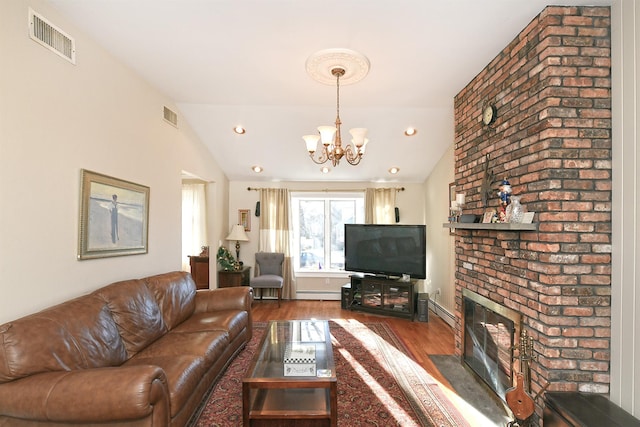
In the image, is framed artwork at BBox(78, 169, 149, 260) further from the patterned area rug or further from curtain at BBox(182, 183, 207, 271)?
curtain at BBox(182, 183, 207, 271)

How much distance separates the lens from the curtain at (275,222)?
19.3 ft

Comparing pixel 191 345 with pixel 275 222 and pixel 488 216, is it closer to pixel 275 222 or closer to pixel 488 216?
pixel 488 216

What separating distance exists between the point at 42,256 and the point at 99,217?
591 mm

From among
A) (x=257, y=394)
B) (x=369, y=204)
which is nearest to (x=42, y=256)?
(x=257, y=394)

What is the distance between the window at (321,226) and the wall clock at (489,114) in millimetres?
3420

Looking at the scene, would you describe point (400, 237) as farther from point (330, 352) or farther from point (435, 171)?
point (330, 352)

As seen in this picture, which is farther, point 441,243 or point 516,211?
point 441,243

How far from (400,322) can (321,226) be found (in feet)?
7.77

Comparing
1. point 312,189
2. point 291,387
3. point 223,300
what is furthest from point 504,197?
point 312,189

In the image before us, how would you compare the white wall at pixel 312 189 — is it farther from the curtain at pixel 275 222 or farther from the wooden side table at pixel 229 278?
the wooden side table at pixel 229 278

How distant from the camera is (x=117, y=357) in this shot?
86.7 inches

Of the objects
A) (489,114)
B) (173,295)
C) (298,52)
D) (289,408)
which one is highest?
(298,52)

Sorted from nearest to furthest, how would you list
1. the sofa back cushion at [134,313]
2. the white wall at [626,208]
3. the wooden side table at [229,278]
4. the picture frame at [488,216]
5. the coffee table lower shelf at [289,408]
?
the white wall at [626,208] → the coffee table lower shelf at [289,408] → the sofa back cushion at [134,313] → the picture frame at [488,216] → the wooden side table at [229,278]

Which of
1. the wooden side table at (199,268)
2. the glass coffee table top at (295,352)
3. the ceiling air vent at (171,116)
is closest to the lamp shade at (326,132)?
the glass coffee table top at (295,352)
